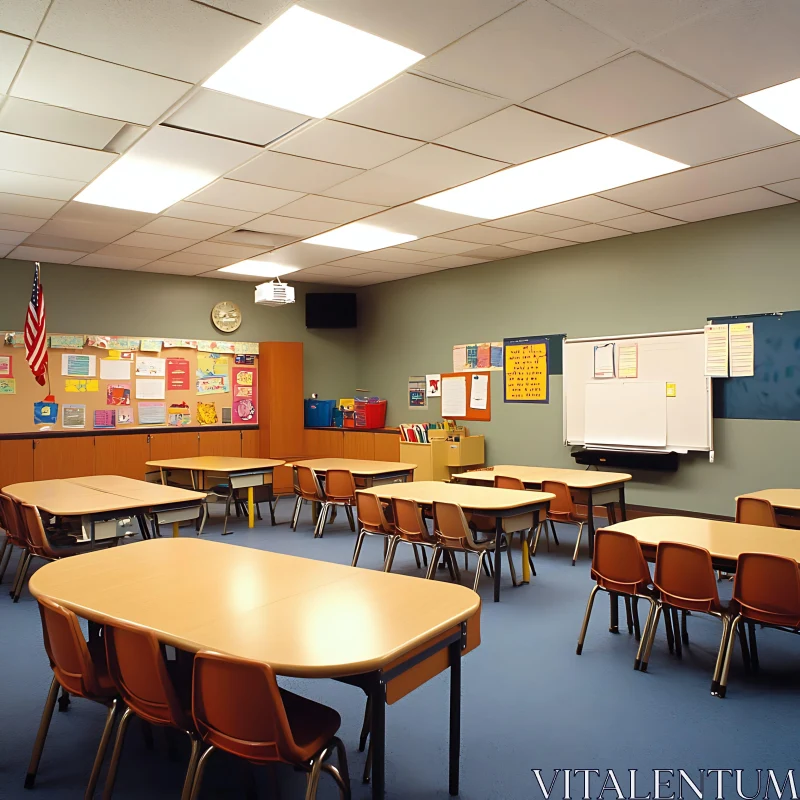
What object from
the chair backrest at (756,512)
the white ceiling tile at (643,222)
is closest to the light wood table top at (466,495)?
the chair backrest at (756,512)

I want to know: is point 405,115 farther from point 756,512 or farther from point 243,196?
point 756,512

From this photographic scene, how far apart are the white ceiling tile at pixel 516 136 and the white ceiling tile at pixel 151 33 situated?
5.20 feet

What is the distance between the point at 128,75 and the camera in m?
3.45

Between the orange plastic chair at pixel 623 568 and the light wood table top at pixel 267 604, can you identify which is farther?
the orange plastic chair at pixel 623 568

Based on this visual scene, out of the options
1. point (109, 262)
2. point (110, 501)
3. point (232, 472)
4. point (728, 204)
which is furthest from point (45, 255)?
point (728, 204)

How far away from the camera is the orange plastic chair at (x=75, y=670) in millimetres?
2279

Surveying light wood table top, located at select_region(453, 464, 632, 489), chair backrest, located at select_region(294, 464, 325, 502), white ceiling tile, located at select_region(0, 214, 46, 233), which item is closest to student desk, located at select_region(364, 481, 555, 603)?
light wood table top, located at select_region(453, 464, 632, 489)

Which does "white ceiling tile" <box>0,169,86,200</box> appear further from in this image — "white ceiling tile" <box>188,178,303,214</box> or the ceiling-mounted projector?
the ceiling-mounted projector

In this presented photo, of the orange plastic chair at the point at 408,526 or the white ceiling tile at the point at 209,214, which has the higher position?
the white ceiling tile at the point at 209,214

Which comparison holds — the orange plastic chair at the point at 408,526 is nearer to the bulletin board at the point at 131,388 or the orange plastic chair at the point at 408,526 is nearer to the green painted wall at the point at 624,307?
the green painted wall at the point at 624,307

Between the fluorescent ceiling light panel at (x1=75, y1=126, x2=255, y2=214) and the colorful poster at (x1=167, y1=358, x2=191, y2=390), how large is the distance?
3597 millimetres

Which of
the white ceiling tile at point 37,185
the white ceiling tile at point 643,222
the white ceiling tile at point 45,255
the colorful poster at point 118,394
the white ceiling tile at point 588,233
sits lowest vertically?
the colorful poster at point 118,394

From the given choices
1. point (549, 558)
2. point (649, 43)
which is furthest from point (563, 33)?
point (549, 558)

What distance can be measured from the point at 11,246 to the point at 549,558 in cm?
647
